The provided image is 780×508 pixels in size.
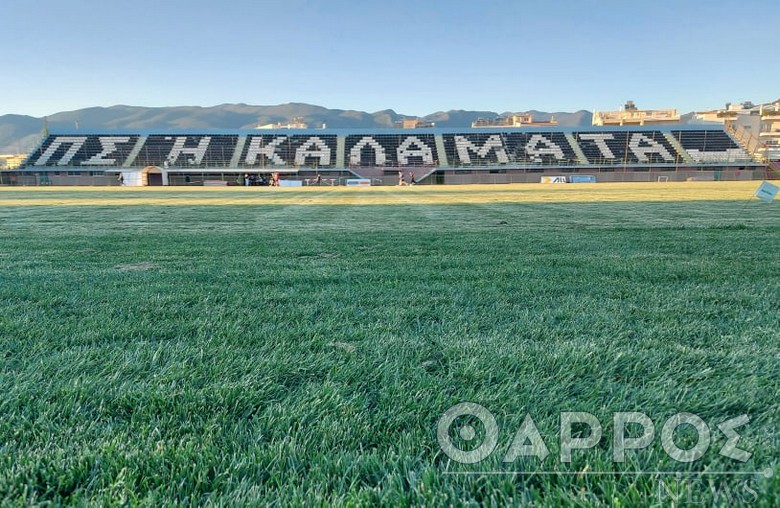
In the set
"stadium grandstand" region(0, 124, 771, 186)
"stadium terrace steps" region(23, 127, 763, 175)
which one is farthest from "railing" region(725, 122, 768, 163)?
"stadium terrace steps" region(23, 127, 763, 175)

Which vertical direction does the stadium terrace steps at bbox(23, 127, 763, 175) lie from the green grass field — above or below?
above

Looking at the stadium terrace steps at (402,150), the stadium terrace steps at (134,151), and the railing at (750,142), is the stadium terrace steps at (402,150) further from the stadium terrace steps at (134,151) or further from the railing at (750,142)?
the railing at (750,142)

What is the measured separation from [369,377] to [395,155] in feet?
209

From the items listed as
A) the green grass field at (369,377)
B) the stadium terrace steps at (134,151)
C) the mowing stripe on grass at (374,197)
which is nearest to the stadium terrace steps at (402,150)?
the stadium terrace steps at (134,151)

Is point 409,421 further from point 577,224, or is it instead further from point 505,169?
point 505,169

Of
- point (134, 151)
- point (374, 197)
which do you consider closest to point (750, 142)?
point (374, 197)

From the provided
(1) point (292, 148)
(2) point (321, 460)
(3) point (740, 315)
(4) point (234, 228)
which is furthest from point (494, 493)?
(1) point (292, 148)

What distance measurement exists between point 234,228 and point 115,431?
7897 millimetres

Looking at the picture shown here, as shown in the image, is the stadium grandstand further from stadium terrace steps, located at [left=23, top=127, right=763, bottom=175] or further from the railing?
the railing

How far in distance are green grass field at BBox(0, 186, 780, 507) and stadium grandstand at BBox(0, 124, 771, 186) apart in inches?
2123

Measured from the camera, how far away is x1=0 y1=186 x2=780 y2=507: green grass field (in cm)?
132

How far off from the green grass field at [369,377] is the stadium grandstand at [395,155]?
53931 millimetres

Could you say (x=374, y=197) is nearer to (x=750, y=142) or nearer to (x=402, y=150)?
(x=402, y=150)

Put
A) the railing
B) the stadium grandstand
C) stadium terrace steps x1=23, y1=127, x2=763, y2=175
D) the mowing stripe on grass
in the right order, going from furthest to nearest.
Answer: the railing, stadium terrace steps x1=23, y1=127, x2=763, y2=175, the stadium grandstand, the mowing stripe on grass
